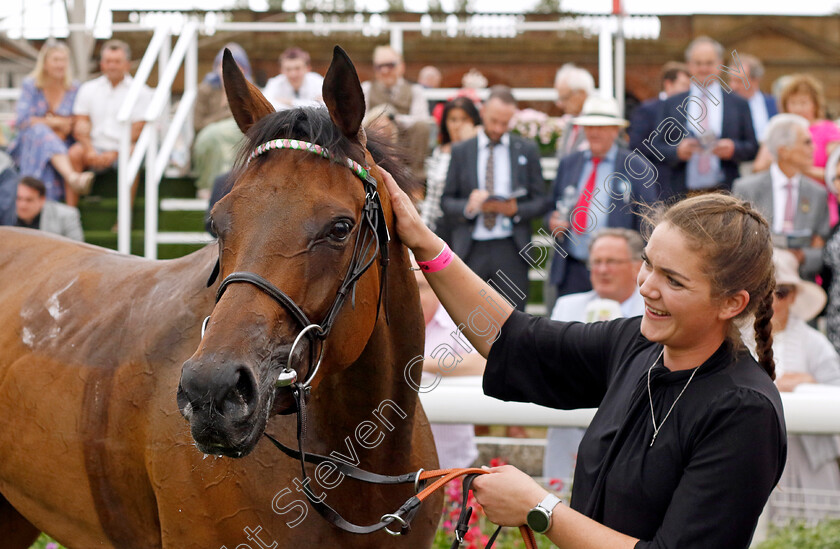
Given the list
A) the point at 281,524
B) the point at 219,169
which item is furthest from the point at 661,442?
the point at 219,169

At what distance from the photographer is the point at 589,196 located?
238 inches

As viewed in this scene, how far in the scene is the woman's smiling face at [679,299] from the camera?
213 centimetres

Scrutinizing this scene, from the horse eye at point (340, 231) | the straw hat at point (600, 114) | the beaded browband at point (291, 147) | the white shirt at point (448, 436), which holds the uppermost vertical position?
the beaded browband at point (291, 147)

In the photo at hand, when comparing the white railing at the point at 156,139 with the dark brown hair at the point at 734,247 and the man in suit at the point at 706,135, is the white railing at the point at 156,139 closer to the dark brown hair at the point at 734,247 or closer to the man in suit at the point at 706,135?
the man in suit at the point at 706,135

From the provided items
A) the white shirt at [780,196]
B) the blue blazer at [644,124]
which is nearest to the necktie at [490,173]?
the blue blazer at [644,124]

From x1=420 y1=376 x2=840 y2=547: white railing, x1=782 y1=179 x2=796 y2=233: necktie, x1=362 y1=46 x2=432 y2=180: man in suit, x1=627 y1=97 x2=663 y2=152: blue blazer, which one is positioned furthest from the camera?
x1=362 y1=46 x2=432 y2=180: man in suit

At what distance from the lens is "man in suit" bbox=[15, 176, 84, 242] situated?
7.14 m

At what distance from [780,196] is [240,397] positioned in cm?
535

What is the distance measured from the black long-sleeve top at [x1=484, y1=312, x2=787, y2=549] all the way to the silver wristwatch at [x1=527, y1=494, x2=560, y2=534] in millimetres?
177

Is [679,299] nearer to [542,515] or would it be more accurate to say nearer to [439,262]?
[542,515]

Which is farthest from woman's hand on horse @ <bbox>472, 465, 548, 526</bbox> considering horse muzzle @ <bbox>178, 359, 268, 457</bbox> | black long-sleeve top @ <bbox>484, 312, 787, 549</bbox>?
horse muzzle @ <bbox>178, 359, 268, 457</bbox>

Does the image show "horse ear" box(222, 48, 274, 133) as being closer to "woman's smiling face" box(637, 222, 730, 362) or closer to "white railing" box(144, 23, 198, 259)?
"woman's smiling face" box(637, 222, 730, 362)

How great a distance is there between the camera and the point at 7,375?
310 cm

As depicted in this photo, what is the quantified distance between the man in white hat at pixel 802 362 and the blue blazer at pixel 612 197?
36.8 inches
